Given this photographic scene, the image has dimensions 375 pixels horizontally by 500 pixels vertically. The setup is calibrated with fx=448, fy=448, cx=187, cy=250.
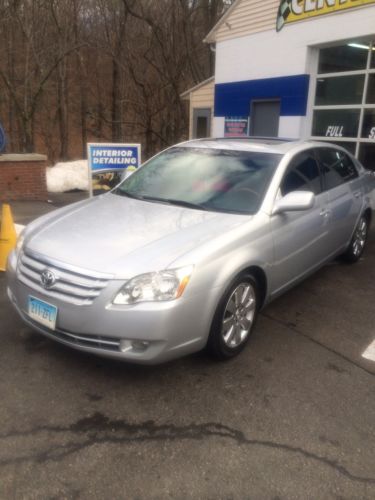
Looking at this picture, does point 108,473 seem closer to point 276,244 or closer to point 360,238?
point 276,244

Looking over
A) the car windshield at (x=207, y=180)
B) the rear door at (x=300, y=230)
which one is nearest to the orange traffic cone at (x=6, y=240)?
the car windshield at (x=207, y=180)

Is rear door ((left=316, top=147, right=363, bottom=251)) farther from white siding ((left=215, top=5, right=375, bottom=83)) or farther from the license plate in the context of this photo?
white siding ((left=215, top=5, right=375, bottom=83))

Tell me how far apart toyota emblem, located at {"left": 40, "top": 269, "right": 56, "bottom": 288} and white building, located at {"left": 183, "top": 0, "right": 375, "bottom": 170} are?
8.59 metres

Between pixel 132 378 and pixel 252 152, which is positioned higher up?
pixel 252 152

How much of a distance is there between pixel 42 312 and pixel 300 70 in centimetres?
945

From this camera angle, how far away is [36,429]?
256 centimetres

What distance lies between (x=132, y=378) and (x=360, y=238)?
12.6 feet

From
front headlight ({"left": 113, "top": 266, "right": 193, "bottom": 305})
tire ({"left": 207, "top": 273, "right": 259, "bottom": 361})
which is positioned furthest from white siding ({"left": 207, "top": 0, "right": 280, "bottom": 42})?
front headlight ({"left": 113, "top": 266, "right": 193, "bottom": 305})

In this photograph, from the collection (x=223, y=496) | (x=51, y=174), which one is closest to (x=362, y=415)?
(x=223, y=496)

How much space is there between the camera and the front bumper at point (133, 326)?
269 cm

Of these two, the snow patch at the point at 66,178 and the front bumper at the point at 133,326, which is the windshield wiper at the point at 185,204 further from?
the snow patch at the point at 66,178

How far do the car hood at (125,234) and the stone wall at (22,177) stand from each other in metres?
5.93

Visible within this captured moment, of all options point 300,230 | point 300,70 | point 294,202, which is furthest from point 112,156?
point 300,70

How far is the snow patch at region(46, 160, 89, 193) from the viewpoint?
10.9m
